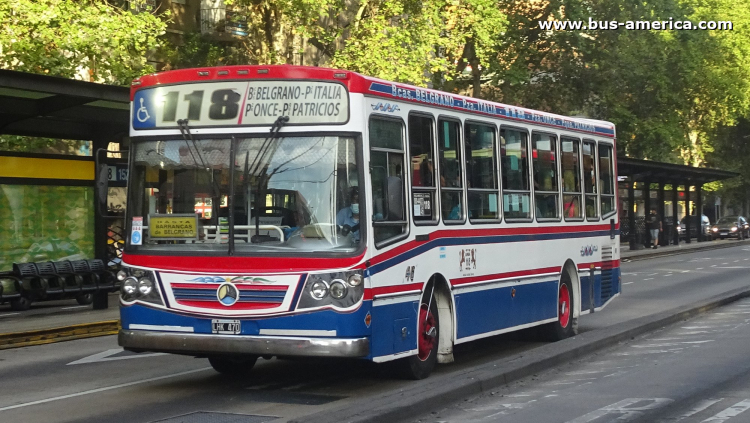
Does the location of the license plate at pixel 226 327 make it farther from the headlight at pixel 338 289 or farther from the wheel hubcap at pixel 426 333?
the wheel hubcap at pixel 426 333

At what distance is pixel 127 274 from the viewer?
10.2 m

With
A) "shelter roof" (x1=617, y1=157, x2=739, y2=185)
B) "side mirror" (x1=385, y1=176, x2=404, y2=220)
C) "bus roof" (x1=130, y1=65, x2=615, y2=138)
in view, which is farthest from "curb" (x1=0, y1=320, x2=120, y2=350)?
"shelter roof" (x1=617, y1=157, x2=739, y2=185)

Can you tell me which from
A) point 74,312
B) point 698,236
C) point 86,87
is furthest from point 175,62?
point 698,236

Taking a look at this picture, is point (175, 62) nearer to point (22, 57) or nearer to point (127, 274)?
point (22, 57)

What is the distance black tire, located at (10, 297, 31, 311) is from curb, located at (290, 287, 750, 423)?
11681 mm

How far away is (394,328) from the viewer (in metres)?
10.2

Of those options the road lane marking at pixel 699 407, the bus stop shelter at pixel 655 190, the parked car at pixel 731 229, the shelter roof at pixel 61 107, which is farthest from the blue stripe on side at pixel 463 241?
the parked car at pixel 731 229

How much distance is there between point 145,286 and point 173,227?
58cm

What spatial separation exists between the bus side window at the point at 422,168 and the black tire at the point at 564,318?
4.08 meters

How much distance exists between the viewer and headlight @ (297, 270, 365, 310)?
9.52m

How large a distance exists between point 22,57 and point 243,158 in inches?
A: 724

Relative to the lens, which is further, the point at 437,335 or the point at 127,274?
the point at 437,335

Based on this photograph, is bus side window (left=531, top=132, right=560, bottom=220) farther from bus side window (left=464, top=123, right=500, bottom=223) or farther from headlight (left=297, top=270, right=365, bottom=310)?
headlight (left=297, top=270, right=365, bottom=310)

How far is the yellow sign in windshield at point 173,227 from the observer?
10039 millimetres
